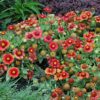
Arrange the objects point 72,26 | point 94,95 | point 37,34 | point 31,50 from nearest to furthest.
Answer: point 94,95, point 31,50, point 37,34, point 72,26

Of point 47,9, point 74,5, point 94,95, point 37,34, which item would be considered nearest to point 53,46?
point 37,34

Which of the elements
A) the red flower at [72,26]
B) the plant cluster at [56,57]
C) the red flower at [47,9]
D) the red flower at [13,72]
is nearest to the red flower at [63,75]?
the plant cluster at [56,57]

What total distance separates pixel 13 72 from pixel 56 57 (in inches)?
18.9

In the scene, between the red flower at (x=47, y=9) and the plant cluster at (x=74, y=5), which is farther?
the plant cluster at (x=74, y=5)

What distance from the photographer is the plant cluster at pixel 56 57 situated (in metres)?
4.46

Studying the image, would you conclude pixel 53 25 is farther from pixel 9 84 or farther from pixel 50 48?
pixel 9 84

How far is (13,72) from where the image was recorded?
4.58m

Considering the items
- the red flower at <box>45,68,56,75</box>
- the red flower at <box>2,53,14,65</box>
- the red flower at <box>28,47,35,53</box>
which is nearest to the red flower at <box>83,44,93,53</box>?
the red flower at <box>45,68,56,75</box>

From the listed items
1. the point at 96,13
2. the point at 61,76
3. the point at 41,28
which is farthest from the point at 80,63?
the point at 96,13

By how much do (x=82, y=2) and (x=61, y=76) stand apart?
1.76 metres

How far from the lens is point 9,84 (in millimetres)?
4270

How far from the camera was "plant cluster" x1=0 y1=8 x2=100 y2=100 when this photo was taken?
4.46 meters

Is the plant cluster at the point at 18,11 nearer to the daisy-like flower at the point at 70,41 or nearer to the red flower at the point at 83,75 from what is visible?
the daisy-like flower at the point at 70,41

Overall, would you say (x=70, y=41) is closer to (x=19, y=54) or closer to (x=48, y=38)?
(x=48, y=38)
